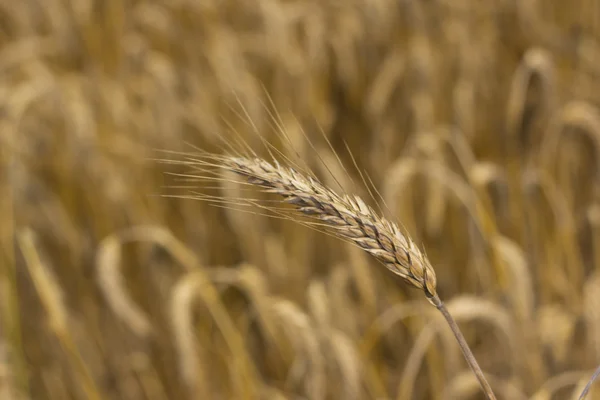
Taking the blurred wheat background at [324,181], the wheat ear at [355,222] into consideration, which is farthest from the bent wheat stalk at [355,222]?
the blurred wheat background at [324,181]

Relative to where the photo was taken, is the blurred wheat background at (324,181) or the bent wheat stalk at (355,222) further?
the blurred wheat background at (324,181)

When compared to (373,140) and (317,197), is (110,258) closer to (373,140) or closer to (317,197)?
(317,197)

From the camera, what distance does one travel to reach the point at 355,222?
60 cm

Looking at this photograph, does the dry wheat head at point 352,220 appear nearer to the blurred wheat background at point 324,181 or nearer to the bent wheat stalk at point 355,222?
the bent wheat stalk at point 355,222

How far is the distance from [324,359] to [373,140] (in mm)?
948

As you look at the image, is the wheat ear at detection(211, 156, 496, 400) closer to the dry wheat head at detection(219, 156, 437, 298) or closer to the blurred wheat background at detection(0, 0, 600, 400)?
the dry wheat head at detection(219, 156, 437, 298)

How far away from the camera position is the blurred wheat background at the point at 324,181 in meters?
1.54

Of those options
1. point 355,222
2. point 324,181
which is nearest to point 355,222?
point 355,222

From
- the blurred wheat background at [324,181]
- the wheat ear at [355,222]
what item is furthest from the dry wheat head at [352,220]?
the blurred wheat background at [324,181]

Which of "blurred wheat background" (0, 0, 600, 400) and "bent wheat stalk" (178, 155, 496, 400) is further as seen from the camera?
"blurred wheat background" (0, 0, 600, 400)

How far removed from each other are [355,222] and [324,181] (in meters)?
1.20

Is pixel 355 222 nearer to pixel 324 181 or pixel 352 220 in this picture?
pixel 352 220

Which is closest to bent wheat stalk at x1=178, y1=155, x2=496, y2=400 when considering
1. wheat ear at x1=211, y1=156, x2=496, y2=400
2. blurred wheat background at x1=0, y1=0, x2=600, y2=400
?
wheat ear at x1=211, y1=156, x2=496, y2=400

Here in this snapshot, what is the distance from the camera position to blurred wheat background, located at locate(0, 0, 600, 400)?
5.06 ft
